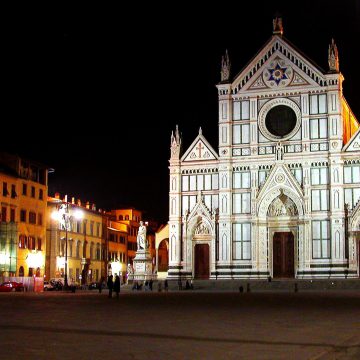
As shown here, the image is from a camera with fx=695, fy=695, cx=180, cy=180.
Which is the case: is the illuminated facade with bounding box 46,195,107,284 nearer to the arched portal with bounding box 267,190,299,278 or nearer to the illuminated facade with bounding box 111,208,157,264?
the illuminated facade with bounding box 111,208,157,264

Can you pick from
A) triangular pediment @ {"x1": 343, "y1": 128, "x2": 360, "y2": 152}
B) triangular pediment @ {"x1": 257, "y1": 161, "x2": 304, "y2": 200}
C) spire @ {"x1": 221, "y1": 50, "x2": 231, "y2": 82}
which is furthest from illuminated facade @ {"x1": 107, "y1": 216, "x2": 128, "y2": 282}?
triangular pediment @ {"x1": 343, "y1": 128, "x2": 360, "y2": 152}

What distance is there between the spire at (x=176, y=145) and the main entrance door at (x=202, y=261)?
8812mm

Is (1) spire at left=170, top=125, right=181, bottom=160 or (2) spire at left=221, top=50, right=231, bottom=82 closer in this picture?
(2) spire at left=221, top=50, right=231, bottom=82

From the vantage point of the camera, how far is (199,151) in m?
65.9

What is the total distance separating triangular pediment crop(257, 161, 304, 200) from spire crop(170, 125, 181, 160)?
9.15m

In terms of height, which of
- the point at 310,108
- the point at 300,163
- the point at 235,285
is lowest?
the point at 235,285

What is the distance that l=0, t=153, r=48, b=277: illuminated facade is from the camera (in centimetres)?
6762

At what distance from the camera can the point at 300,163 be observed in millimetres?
61719

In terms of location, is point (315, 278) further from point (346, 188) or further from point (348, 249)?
point (346, 188)

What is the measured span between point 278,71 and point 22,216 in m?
30.1

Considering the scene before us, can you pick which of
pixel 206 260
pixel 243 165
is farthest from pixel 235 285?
pixel 243 165

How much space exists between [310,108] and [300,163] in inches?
199

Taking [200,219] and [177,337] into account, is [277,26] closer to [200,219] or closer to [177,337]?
[200,219]

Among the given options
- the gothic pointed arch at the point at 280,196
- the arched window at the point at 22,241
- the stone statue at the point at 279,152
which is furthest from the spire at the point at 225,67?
the arched window at the point at 22,241
